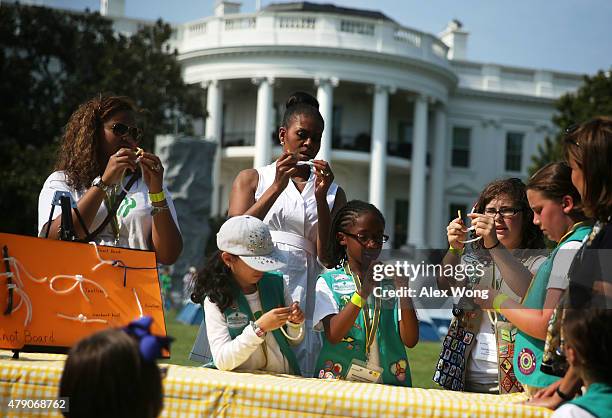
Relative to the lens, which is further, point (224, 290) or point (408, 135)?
point (408, 135)

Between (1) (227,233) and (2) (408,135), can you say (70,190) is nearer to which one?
(1) (227,233)

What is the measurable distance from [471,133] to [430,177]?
362 centimetres

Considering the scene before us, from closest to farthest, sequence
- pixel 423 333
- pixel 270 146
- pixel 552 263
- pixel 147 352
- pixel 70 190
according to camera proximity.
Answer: pixel 147 352 → pixel 552 263 → pixel 70 190 → pixel 423 333 → pixel 270 146

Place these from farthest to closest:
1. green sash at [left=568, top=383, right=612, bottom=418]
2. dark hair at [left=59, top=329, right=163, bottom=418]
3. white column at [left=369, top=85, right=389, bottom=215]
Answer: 1. white column at [left=369, top=85, right=389, bottom=215]
2. green sash at [left=568, top=383, right=612, bottom=418]
3. dark hair at [left=59, top=329, right=163, bottom=418]

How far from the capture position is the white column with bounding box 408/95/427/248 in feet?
128

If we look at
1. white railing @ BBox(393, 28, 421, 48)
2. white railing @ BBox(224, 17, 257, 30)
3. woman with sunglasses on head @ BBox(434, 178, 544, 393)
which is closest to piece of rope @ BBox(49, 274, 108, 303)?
woman with sunglasses on head @ BBox(434, 178, 544, 393)

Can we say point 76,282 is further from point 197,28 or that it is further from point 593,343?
point 197,28

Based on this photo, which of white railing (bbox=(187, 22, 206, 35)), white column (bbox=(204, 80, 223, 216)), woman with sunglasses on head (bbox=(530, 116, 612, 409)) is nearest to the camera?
woman with sunglasses on head (bbox=(530, 116, 612, 409))

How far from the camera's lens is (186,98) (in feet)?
A: 90.1

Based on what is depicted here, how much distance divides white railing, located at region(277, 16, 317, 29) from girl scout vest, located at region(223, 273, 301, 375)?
3390 cm

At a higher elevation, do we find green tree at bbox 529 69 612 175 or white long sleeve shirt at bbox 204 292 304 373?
green tree at bbox 529 69 612 175

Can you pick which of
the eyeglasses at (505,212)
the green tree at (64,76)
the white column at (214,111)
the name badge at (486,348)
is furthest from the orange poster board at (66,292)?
the white column at (214,111)

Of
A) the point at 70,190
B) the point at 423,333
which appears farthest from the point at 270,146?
the point at 70,190

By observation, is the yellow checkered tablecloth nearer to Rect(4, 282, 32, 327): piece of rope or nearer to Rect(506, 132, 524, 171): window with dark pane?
Rect(4, 282, 32, 327): piece of rope
